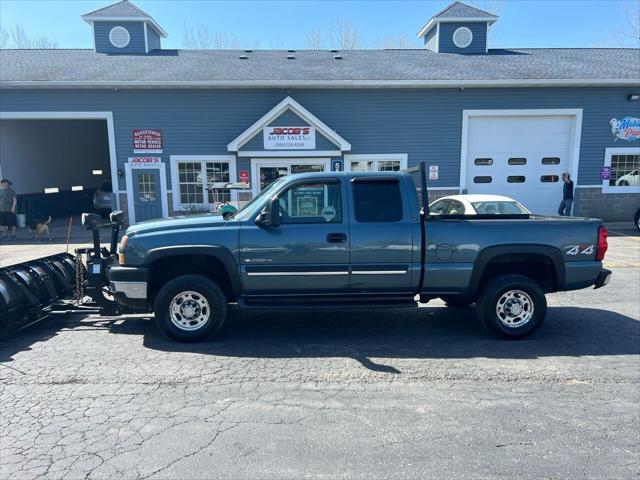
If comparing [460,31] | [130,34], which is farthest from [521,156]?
[130,34]

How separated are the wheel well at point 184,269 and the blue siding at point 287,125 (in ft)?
33.8

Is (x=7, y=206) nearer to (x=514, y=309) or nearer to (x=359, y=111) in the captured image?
(x=359, y=111)

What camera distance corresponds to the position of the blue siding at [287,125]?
1473 centimetres

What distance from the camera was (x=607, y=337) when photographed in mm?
5203

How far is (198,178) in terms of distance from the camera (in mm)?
15344

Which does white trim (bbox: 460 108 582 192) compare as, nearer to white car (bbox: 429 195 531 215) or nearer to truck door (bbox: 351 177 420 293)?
white car (bbox: 429 195 531 215)

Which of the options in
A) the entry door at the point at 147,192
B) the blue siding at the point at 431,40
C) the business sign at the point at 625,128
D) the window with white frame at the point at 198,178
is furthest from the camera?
the blue siding at the point at 431,40

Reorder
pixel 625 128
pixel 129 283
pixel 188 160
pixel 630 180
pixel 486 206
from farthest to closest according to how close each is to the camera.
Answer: pixel 630 180
pixel 625 128
pixel 188 160
pixel 486 206
pixel 129 283

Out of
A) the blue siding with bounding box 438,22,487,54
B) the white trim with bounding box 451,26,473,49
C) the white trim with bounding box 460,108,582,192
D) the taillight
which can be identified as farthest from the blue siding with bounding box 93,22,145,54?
the taillight

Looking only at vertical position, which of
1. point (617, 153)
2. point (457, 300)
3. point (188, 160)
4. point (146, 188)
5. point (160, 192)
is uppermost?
point (617, 153)

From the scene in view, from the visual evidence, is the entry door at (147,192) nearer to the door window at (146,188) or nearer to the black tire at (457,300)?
the door window at (146,188)

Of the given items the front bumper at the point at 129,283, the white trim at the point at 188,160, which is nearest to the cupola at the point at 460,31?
the white trim at the point at 188,160

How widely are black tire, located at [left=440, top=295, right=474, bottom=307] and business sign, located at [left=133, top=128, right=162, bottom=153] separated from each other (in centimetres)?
1229

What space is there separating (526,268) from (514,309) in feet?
2.04
